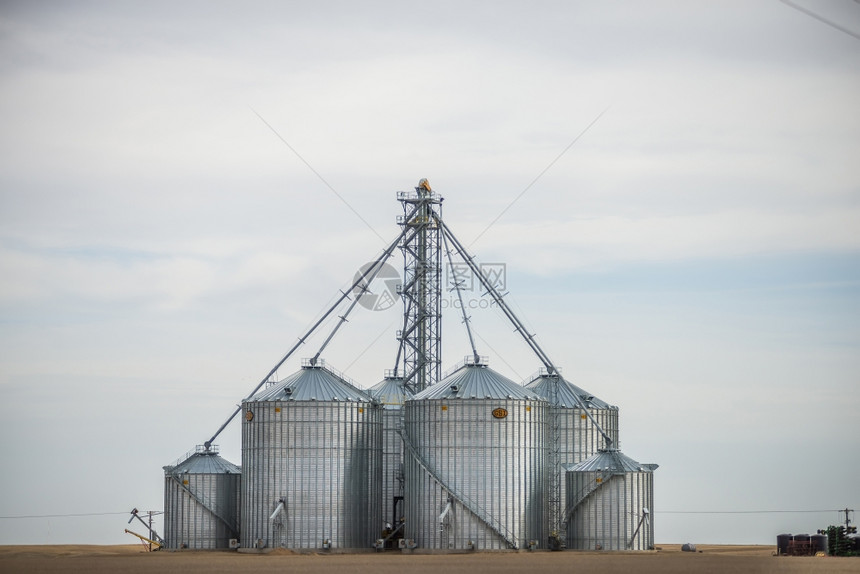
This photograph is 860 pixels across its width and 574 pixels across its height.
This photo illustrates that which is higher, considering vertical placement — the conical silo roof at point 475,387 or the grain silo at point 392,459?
the conical silo roof at point 475,387

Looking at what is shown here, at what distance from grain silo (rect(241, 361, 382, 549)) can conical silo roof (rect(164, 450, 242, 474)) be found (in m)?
5.36

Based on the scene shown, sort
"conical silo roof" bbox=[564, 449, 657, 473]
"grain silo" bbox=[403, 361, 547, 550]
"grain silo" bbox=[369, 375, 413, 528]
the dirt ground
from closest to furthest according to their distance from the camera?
the dirt ground < "grain silo" bbox=[403, 361, 547, 550] < "conical silo roof" bbox=[564, 449, 657, 473] < "grain silo" bbox=[369, 375, 413, 528]

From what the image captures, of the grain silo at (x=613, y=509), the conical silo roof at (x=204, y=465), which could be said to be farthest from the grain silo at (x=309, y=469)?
the grain silo at (x=613, y=509)

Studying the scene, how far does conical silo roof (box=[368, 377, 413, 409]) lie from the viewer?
122m

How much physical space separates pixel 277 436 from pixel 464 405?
14632 millimetres

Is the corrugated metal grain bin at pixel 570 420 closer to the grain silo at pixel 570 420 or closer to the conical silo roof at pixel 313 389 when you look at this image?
the grain silo at pixel 570 420

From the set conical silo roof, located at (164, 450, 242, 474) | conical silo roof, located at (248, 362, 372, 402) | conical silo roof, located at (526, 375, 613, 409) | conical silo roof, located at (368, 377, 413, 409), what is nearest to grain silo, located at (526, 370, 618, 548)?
conical silo roof, located at (526, 375, 613, 409)

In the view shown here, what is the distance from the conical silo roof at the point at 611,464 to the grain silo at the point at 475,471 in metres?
4.18

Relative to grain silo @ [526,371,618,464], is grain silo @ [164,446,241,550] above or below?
below

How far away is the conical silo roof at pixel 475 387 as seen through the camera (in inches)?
4400

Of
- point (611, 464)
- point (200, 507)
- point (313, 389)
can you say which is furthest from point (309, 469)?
point (611, 464)

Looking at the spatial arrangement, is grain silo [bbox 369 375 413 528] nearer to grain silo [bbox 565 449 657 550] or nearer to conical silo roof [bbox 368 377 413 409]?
conical silo roof [bbox 368 377 413 409]

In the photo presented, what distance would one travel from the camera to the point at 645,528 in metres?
112

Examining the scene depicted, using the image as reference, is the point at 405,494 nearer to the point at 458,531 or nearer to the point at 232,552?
the point at 458,531
